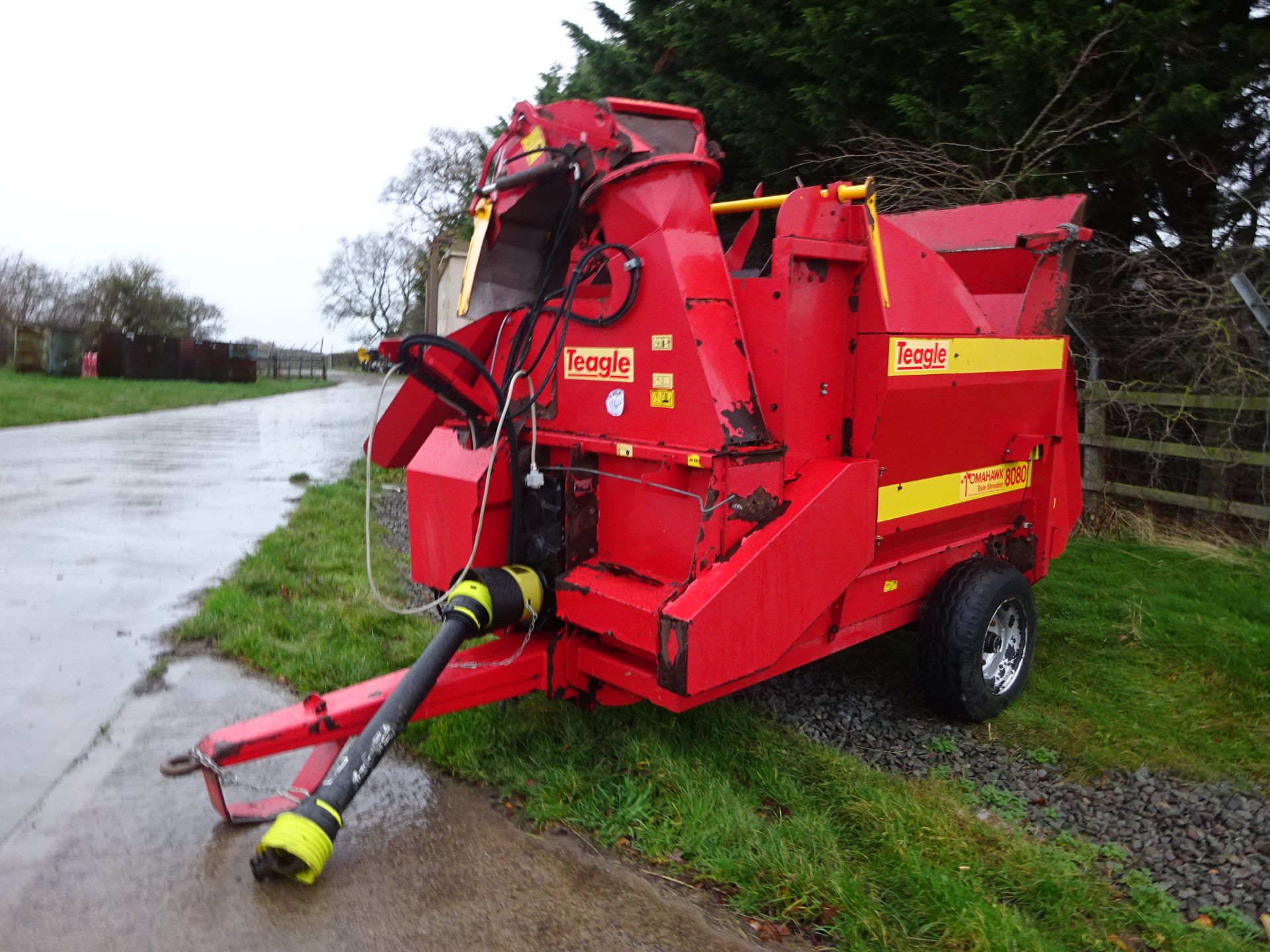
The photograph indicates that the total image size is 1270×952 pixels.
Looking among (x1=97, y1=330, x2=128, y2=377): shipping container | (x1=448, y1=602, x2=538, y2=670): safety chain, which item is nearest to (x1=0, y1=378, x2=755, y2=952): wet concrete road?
(x1=448, y1=602, x2=538, y2=670): safety chain

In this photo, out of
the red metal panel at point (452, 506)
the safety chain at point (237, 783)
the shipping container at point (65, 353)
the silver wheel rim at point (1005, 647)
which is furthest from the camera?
the shipping container at point (65, 353)

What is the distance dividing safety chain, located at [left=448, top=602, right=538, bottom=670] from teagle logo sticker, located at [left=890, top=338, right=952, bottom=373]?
5.43ft

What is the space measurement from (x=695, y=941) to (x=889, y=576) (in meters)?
1.83

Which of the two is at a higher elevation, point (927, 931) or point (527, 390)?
point (527, 390)

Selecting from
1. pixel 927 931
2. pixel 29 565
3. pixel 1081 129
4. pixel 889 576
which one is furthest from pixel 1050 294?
pixel 29 565

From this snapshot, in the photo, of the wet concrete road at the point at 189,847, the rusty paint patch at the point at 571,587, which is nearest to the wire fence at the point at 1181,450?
the rusty paint patch at the point at 571,587

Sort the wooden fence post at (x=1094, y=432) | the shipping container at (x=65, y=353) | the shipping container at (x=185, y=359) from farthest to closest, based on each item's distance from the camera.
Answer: the shipping container at (x=185, y=359) → the shipping container at (x=65, y=353) → the wooden fence post at (x=1094, y=432)

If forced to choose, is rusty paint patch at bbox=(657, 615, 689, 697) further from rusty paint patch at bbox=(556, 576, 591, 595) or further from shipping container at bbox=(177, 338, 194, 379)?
shipping container at bbox=(177, 338, 194, 379)

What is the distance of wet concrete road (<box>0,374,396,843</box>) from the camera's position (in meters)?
4.11

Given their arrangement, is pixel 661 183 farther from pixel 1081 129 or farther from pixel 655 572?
pixel 1081 129

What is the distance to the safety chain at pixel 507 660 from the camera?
351 centimetres

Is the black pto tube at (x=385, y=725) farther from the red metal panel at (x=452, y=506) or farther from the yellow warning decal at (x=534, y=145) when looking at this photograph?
the yellow warning decal at (x=534, y=145)

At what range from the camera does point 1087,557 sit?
6.79 m

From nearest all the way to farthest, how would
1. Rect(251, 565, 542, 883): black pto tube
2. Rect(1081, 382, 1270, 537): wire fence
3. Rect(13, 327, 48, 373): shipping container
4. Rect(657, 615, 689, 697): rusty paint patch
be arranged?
1. Rect(251, 565, 542, 883): black pto tube
2. Rect(657, 615, 689, 697): rusty paint patch
3. Rect(1081, 382, 1270, 537): wire fence
4. Rect(13, 327, 48, 373): shipping container
